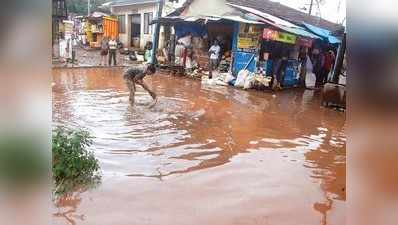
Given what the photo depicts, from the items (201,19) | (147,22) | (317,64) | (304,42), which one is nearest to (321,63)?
(317,64)

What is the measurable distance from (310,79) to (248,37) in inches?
142

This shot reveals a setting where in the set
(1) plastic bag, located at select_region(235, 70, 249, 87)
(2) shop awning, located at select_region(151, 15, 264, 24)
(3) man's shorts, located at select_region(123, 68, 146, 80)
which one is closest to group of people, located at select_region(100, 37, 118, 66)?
(2) shop awning, located at select_region(151, 15, 264, 24)

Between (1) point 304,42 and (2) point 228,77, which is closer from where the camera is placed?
(2) point 228,77

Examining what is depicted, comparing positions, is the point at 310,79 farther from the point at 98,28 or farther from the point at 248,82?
the point at 98,28

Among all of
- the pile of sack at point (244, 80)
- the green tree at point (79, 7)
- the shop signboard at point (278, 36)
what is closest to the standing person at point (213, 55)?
the pile of sack at point (244, 80)

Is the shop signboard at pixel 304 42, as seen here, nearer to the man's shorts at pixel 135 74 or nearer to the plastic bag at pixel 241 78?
the plastic bag at pixel 241 78

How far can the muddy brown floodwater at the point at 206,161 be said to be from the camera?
404 cm

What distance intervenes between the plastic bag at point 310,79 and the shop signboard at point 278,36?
2.33m

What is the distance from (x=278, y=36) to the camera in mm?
13352

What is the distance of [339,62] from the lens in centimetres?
1102

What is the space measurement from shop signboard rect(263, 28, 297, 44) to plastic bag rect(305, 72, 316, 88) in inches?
91.6

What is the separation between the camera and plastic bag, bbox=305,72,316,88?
52.3 feet

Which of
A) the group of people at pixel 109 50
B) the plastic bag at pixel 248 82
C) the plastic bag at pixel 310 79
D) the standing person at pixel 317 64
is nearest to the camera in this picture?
the plastic bag at pixel 248 82
